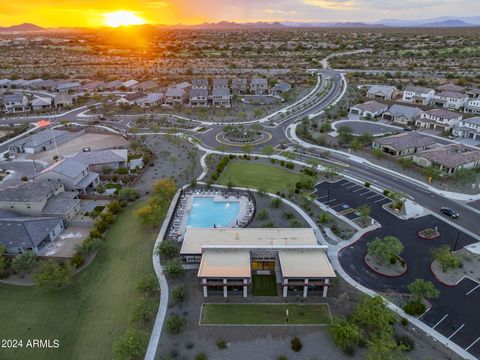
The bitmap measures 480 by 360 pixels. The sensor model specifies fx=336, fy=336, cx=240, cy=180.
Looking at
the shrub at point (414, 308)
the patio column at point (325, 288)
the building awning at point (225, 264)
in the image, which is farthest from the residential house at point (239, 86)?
the shrub at point (414, 308)

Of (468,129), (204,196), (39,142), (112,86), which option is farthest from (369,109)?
(112,86)

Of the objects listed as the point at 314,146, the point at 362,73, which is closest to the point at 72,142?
the point at 314,146

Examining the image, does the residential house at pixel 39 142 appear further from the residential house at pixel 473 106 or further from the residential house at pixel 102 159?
the residential house at pixel 473 106

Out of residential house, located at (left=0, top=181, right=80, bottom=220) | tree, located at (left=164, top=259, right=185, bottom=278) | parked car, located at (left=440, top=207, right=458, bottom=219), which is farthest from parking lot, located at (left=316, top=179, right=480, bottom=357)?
residential house, located at (left=0, top=181, right=80, bottom=220)

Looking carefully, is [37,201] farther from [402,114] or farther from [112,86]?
[112,86]

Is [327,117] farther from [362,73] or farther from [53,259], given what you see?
[53,259]

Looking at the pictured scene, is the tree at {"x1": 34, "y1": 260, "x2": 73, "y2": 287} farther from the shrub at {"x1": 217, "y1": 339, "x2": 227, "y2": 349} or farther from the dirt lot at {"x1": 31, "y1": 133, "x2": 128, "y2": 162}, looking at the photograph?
the dirt lot at {"x1": 31, "y1": 133, "x2": 128, "y2": 162}
